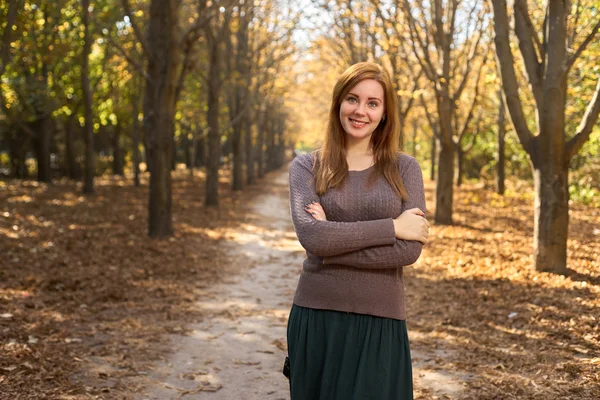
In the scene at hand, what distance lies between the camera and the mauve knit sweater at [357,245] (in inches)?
109

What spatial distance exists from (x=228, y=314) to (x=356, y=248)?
4756 mm

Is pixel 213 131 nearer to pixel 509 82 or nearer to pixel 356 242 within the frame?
pixel 509 82

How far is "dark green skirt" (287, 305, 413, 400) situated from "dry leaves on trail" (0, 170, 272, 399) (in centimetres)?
234

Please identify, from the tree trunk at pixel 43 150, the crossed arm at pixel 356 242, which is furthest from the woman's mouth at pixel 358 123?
the tree trunk at pixel 43 150

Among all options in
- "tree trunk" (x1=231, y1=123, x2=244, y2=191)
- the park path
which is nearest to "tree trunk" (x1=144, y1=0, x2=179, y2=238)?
the park path

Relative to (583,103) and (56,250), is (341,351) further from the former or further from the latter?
(583,103)

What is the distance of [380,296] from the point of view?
2.82m

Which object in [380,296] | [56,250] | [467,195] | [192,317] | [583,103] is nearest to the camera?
[380,296]

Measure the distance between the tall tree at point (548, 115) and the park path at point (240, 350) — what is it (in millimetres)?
3430

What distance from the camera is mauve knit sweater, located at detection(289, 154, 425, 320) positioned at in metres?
2.76

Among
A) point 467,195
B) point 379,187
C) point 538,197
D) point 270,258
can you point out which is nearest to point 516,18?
point 538,197

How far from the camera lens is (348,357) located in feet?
9.12

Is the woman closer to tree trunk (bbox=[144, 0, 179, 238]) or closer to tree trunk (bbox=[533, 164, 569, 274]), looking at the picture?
tree trunk (bbox=[533, 164, 569, 274])

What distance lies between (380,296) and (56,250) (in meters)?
8.66
